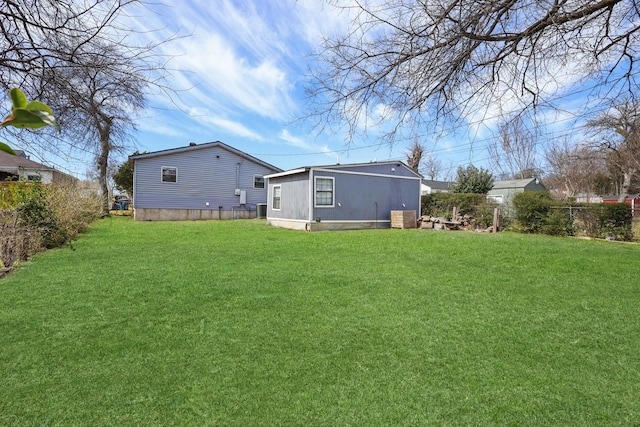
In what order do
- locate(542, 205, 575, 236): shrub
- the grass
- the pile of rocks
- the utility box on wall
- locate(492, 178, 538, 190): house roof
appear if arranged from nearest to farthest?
1. the grass
2. locate(542, 205, 575, 236): shrub
3. the pile of rocks
4. the utility box on wall
5. locate(492, 178, 538, 190): house roof

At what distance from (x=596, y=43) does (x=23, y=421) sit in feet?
16.9

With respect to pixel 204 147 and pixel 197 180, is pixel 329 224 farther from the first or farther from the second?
pixel 204 147

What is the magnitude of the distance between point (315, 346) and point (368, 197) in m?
11.5

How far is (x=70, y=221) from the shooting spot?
29.0 feet

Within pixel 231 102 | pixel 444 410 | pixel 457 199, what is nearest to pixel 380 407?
pixel 444 410

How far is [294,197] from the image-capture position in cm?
1346

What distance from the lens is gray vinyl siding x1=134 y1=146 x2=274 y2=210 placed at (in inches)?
690

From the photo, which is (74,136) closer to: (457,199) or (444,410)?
(444,410)

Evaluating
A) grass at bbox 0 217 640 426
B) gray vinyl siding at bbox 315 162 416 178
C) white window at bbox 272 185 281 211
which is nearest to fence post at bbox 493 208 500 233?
gray vinyl siding at bbox 315 162 416 178

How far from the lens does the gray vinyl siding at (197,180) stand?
17.5 meters

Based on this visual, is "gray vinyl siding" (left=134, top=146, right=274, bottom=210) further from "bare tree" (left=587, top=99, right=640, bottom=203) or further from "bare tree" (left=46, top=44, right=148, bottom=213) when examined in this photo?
"bare tree" (left=46, top=44, right=148, bottom=213)

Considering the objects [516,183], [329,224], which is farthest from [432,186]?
[329,224]

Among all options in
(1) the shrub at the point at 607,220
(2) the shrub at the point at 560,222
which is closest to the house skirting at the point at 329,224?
(2) the shrub at the point at 560,222

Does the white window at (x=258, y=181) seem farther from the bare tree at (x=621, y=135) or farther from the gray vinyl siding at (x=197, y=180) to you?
the bare tree at (x=621, y=135)
